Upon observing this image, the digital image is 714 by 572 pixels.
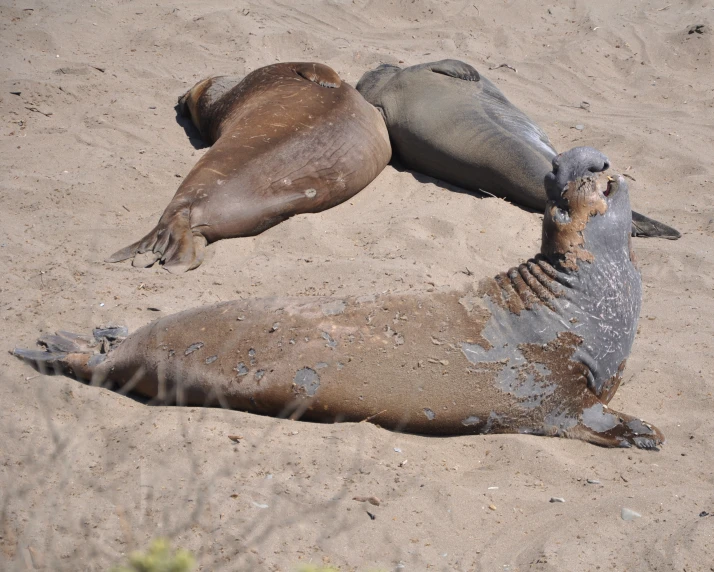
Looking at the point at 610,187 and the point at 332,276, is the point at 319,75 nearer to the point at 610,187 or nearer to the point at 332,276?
the point at 332,276

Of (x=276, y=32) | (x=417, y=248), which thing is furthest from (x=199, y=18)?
(x=417, y=248)

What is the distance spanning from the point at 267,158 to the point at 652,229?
7.75 ft

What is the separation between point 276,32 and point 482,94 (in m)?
2.33

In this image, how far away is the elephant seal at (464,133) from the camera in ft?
18.4

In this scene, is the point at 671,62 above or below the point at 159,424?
above

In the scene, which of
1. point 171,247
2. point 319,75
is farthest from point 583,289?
point 319,75

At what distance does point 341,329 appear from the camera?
3.37 m

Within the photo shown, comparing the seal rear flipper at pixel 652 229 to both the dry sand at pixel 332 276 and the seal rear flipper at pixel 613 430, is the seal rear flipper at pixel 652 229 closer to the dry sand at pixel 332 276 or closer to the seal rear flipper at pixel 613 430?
the dry sand at pixel 332 276

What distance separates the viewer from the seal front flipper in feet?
21.1

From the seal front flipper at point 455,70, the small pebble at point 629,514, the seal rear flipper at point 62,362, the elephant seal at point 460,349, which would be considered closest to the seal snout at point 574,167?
the elephant seal at point 460,349

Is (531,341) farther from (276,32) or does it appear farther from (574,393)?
(276,32)

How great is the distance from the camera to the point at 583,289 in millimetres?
3506

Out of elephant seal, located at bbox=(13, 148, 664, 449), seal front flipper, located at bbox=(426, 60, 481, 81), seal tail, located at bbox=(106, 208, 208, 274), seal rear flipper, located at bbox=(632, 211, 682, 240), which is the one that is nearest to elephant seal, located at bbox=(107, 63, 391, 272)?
seal tail, located at bbox=(106, 208, 208, 274)

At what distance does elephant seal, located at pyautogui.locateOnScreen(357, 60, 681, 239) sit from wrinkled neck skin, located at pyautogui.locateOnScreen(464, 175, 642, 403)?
→ 1841 mm
